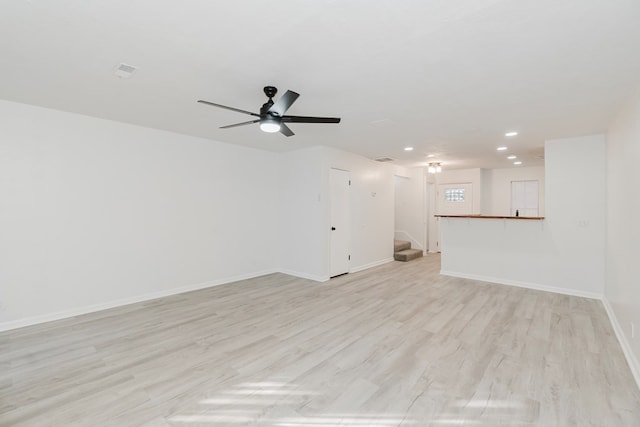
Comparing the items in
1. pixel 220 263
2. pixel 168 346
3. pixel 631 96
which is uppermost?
pixel 631 96

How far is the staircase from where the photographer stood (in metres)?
7.46

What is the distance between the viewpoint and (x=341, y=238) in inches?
234

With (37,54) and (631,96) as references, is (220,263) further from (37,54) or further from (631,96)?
(631,96)

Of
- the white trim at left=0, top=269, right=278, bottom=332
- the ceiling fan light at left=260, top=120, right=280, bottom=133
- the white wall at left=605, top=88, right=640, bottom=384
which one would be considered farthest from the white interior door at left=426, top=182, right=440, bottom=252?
the ceiling fan light at left=260, top=120, right=280, bottom=133

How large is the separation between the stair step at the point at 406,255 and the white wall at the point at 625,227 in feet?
12.6

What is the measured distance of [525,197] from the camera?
8.23 m

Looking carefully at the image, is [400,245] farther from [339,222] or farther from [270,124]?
[270,124]

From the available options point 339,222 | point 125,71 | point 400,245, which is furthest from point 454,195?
point 125,71

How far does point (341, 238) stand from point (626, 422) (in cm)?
444

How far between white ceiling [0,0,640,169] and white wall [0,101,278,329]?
1.51 feet

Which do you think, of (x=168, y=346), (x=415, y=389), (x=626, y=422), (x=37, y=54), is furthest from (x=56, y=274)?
(x=626, y=422)


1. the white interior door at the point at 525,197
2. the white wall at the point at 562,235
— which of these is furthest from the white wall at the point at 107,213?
the white interior door at the point at 525,197

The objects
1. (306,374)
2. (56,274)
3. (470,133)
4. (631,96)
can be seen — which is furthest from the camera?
(470,133)

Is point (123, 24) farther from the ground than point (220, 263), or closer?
farther from the ground
